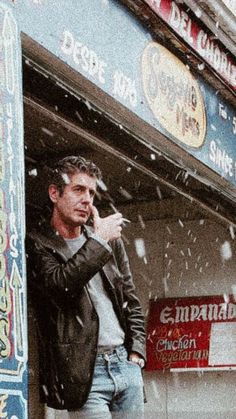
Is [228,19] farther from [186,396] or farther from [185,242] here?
[186,396]

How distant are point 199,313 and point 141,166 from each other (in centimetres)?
212

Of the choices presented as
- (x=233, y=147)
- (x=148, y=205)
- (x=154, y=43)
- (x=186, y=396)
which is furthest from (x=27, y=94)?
(x=186, y=396)

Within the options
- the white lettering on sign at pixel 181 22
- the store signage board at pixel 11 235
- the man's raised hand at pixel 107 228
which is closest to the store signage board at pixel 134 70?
the white lettering on sign at pixel 181 22

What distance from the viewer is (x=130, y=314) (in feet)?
13.9

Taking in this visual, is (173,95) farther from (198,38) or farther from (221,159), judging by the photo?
(221,159)

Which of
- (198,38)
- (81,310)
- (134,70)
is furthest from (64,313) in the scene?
(198,38)

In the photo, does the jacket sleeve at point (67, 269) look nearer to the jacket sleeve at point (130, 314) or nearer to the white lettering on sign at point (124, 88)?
the jacket sleeve at point (130, 314)

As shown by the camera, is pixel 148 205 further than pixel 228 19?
Yes

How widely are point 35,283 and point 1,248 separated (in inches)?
31.3

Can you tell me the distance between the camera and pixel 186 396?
729 centimetres

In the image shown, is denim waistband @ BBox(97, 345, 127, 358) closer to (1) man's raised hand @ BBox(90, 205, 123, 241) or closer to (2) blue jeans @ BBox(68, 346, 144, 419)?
(2) blue jeans @ BBox(68, 346, 144, 419)

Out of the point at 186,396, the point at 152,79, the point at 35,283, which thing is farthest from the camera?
the point at 186,396

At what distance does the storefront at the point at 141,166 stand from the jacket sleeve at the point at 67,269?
1.30 ft

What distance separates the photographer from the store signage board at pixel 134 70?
12.7 ft
